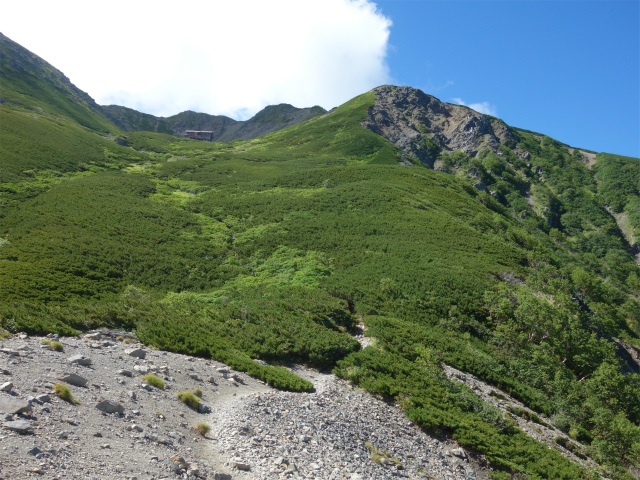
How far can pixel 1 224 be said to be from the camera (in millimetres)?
33938

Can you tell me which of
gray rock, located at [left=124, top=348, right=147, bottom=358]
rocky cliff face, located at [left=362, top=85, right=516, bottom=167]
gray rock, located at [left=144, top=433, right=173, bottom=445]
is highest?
rocky cliff face, located at [left=362, top=85, right=516, bottom=167]

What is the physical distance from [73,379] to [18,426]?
11.2ft

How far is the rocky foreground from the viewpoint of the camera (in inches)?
→ 316

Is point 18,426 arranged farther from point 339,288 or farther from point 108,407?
point 339,288

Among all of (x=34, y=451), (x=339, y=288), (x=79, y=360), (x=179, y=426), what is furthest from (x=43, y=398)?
(x=339, y=288)

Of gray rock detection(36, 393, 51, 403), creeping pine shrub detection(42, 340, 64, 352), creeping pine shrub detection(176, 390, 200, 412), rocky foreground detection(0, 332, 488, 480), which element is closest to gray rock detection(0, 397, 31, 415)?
rocky foreground detection(0, 332, 488, 480)

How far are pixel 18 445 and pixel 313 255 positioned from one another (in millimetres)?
30600

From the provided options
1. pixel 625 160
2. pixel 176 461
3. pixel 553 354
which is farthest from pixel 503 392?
pixel 625 160

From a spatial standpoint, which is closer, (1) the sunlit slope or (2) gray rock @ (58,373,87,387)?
(2) gray rock @ (58,373,87,387)

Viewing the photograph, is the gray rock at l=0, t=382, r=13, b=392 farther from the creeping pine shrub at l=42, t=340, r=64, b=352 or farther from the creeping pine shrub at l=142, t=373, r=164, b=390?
the creeping pine shrub at l=42, t=340, r=64, b=352

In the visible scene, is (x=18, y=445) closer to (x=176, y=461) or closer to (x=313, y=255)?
(x=176, y=461)

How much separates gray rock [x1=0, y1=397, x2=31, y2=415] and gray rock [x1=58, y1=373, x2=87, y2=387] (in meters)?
2.05

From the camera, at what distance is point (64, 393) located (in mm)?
9844

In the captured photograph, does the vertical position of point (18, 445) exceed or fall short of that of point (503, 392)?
it exceeds it
